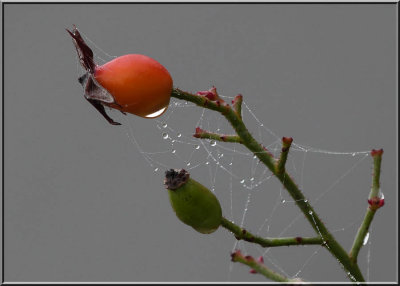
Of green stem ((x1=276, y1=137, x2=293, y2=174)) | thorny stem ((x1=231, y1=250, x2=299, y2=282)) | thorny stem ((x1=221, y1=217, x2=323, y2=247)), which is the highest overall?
green stem ((x1=276, y1=137, x2=293, y2=174))

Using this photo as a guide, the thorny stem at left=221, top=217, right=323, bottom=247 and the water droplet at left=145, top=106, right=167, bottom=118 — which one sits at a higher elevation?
the water droplet at left=145, top=106, right=167, bottom=118

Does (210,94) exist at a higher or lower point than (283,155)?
higher

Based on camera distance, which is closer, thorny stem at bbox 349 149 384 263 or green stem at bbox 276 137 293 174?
green stem at bbox 276 137 293 174

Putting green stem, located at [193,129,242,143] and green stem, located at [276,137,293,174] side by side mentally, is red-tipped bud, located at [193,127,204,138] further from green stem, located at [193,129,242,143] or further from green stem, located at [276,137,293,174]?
green stem, located at [276,137,293,174]

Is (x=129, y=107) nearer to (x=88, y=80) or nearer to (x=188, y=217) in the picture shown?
(x=88, y=80)

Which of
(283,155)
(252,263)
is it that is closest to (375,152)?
(283,155)

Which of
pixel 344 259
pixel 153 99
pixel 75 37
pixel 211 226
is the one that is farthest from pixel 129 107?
pixel 344 259

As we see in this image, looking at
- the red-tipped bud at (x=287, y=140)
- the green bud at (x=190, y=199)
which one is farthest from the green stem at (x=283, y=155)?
the green bud at (x=190, y=199)

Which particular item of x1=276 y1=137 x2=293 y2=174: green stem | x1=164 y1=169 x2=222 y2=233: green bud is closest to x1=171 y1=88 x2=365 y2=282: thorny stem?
x1=276 y1=137 x2=293 y2=174: green stem

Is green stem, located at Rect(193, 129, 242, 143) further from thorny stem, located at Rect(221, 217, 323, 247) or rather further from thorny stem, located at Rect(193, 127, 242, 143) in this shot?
thorny stem, located at Rect(221, 217, 323, 247)

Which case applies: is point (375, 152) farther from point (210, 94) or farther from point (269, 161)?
point (210, 94)
